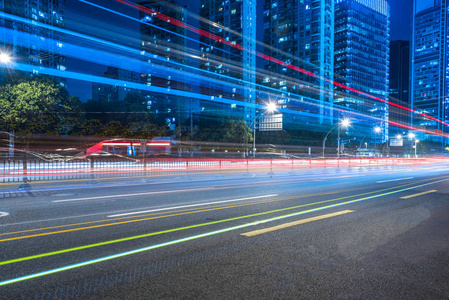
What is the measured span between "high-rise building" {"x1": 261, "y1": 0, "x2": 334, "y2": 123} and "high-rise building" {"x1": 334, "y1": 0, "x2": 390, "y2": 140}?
24504 millimetres

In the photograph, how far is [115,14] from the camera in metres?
76.9

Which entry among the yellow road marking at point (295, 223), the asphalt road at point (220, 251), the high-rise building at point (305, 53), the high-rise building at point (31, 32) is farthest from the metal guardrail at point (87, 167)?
the high-rise building at point (305, 53)

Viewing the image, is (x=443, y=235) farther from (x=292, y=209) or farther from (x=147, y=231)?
(x=147, y=231)

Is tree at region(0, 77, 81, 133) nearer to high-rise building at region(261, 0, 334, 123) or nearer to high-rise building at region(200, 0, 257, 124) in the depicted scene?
high-rise building at region(200, 0, 257, 124)

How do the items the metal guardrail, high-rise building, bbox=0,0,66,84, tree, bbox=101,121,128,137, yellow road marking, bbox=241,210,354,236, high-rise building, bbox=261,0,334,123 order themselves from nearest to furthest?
yellow road marking, bbox=241,210,354,236 < the metal guardrail < tree, bbox=101,121,128,137 < high-rise building, bbox=0,0,66,84 < high-rise building, bbox=261,0,334,123

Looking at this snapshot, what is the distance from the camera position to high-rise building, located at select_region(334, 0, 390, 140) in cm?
15362

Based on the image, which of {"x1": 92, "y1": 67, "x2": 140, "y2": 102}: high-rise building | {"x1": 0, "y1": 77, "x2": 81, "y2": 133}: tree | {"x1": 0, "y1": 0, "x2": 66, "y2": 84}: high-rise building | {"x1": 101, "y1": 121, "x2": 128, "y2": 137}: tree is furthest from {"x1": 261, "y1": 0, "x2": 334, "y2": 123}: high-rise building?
{"x1": 0, "y1": 77, "x2": 81, "y2": 133}: tree

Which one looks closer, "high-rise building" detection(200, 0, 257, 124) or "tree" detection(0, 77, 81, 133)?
"tree" detection(0, 77, 81, 133)

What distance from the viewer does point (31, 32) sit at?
2827 inches

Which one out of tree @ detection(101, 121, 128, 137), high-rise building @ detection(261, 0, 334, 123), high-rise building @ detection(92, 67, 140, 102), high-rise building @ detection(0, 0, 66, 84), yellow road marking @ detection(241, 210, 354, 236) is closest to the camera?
yellow road marking @ detection(241, 210, 354, 236)

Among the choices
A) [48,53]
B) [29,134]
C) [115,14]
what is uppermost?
[115,14]

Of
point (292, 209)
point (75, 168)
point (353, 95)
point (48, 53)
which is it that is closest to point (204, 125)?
point (48, 53)

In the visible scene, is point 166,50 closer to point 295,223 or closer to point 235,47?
point 235,47

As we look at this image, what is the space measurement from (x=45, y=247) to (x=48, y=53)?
8698 centimetres
